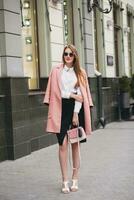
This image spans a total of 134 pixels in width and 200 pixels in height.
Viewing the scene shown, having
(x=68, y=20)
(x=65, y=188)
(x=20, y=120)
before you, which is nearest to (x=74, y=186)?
(x=65, y=188)

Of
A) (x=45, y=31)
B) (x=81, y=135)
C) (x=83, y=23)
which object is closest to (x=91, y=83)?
(x=83, y=23)

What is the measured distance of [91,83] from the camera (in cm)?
1658

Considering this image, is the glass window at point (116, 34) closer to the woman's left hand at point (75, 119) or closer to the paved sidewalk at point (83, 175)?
the paved sidewalk at point (83, 175)

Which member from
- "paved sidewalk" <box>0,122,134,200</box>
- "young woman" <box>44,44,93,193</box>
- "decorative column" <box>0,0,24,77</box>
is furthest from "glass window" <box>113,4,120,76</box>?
"young woman" <box>44,44,93,193</box>

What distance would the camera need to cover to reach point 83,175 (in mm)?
9000

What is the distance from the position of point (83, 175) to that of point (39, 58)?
5.06m

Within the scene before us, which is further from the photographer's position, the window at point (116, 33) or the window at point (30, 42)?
the window at point (116, 33)

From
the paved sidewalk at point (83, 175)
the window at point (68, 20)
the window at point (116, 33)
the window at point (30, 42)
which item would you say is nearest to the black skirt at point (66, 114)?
the paved sidewalk at point (83, 175)

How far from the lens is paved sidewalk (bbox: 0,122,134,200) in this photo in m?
7.54

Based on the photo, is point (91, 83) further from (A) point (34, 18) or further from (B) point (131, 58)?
(B) point (131, 58)

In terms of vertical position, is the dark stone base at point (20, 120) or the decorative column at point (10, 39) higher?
the decorative column at point (10, 39)

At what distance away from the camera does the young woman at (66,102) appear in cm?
768

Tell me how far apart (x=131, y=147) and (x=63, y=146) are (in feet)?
16.6

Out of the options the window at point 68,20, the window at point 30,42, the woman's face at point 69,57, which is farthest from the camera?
the window at point 68,20
